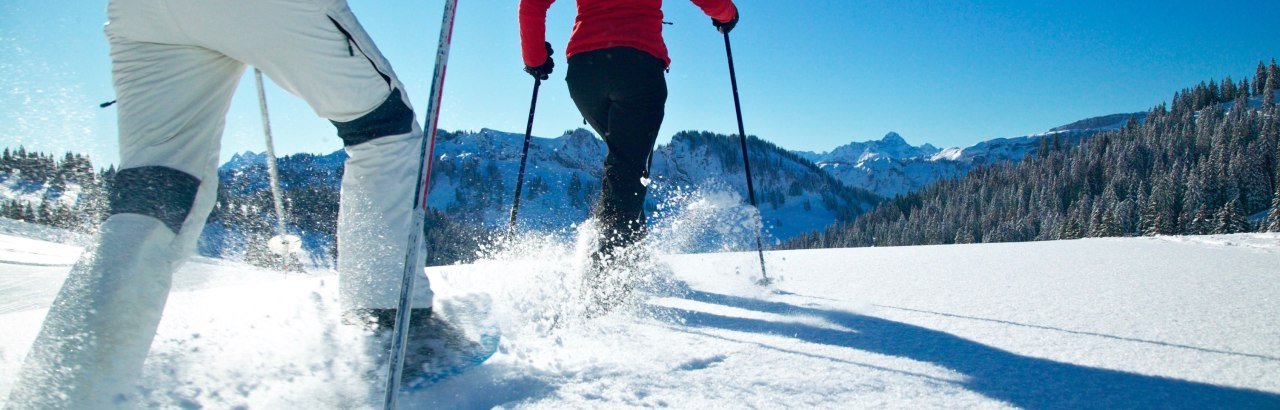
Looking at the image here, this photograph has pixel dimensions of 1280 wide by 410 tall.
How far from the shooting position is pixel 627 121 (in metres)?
2.22

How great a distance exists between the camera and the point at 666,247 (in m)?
2.75

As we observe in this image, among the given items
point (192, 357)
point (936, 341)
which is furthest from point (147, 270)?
point (936, 341)

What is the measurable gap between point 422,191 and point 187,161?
0.56 m

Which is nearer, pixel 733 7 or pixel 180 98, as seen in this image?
pixel 180 98

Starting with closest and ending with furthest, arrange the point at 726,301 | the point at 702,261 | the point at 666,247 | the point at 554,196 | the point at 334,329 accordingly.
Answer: the point at 334,329 < the point at 726,301 < the point at 666,247 < the point at 702,261 < the point at 554,196

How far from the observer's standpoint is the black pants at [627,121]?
84.8 inches

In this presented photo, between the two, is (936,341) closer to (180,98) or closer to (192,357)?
(192,357)

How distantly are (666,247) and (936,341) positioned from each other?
1479mm

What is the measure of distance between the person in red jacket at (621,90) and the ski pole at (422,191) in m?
0.95

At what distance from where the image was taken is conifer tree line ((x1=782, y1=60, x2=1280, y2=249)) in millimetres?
56312

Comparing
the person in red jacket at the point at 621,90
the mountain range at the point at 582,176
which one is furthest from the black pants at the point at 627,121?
the mountain range at the point at 582,176

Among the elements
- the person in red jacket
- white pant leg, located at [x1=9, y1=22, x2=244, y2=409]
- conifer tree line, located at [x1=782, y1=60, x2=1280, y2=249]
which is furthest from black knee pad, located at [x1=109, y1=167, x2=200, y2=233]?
conifer tree line, located at [x1=782, y1=60, x2=1280, y2=249]

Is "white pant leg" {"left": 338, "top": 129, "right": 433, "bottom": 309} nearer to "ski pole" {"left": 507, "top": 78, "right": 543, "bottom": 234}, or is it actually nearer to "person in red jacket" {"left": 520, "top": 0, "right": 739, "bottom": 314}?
"person in red jacket" {"left": 520, "top": 0, "right": 739, "bottom": 314}

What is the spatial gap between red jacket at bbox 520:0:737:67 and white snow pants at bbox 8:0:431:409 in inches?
40.3
